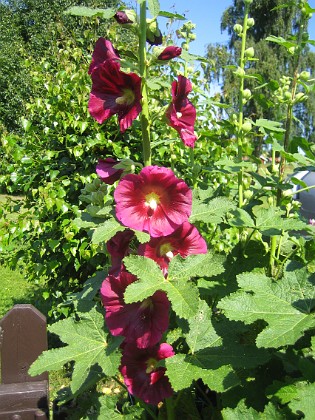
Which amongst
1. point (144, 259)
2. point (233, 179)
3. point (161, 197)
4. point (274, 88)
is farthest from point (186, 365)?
point (233, 179)

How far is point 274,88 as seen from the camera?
1.51 m

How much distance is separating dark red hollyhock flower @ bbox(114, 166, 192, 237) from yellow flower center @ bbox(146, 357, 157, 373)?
32 cm

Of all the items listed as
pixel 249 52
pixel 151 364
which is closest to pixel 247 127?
pixel 249 52

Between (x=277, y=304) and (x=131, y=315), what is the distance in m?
0.32

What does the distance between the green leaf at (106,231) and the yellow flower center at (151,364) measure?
35 cm

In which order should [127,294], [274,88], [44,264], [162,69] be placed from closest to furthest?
1. [127,294]
2. [274,88]
3. [162,69]
4. [44,264]

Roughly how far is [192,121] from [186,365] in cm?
57

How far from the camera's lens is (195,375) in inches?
39.6

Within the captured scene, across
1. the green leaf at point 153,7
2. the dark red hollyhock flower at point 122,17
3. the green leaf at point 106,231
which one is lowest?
the green leaf at point 106,231

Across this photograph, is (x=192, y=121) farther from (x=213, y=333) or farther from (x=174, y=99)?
(x=213, y=333)

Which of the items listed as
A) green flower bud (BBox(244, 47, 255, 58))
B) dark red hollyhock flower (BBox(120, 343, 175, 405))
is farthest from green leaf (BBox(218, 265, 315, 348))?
green flower bud (BBox(244, 47, 255, 58))

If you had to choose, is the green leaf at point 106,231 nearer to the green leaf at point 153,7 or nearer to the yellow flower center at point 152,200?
the yellow flower center at point 152,200

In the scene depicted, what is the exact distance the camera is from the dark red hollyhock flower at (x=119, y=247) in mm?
1129

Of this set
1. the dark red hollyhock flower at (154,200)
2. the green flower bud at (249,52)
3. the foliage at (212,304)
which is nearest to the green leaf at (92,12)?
the foliage at (212,304)
